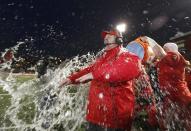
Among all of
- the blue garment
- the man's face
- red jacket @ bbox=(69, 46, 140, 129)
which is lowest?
red jacket @ bbox=(69, 46, 140, 129)

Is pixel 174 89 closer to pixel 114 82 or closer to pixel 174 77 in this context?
pixel 174 77

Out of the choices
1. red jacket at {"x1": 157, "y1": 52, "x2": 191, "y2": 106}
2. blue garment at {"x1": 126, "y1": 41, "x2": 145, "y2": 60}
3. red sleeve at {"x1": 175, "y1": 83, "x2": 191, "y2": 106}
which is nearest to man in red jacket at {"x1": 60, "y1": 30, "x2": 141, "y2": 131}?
red jacket at {"x1": 157, "y1": 52, "x2": 191, "y2": 106}

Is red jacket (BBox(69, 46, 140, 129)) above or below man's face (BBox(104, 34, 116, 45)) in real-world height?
below

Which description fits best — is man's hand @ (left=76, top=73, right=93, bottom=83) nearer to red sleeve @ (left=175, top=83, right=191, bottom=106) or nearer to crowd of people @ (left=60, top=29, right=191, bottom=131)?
crowd of people @ (left=60, top=29, right=191, bottom=131)

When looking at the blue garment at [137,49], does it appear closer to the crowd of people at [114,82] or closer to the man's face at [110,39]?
the crowd of people at [114,82]

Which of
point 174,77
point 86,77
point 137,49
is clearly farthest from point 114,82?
point 137,49

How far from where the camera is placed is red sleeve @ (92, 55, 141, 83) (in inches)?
185

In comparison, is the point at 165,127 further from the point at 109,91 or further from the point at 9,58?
the point at 9,58

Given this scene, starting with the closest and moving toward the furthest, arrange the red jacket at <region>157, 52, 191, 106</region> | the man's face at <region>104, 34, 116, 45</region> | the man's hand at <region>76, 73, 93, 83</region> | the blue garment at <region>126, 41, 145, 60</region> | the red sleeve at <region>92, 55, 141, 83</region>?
the red sleeve at <region>92, 55, 141, 83</region>, the man's hand at <region>76, 73, 93, 83</region>, the man's face at <region>104, 34, 116, 45</region>, the red jacket at <region>157, 52, 191, 106</region>, the blue garment at <region>126, 41, 145, 60</region>

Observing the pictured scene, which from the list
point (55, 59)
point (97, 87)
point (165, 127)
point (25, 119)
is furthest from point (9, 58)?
point (97, 87)

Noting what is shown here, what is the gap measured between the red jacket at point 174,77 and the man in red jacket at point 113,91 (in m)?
2.34

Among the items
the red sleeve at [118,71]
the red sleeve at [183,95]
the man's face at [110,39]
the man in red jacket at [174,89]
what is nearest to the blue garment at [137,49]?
the man in red jacket at [174,89]

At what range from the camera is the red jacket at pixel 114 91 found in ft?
15.5

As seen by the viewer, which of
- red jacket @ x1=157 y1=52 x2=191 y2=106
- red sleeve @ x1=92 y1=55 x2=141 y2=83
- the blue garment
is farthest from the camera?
the blue garment
